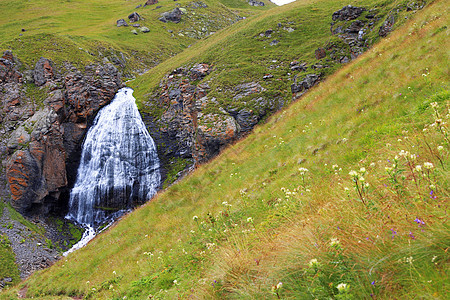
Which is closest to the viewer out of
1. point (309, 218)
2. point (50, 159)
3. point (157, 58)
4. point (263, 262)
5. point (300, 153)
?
point (263, 262)

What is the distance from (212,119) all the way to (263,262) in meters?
26.7

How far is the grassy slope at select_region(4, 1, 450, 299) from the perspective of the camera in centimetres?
238

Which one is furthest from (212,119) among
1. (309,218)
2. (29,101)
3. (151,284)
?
(29,101)

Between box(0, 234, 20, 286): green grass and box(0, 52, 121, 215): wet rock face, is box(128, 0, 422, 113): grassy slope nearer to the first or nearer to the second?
box(0, 52, 121, 215): wet rock face

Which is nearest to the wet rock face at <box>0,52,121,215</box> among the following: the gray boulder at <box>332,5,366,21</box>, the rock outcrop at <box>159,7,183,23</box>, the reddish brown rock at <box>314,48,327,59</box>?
the reddish brown rock at <box>314,48,327,59</box>

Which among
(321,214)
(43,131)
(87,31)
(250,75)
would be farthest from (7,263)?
(87,31)

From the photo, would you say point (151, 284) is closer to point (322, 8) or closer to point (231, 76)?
point (231, 76)

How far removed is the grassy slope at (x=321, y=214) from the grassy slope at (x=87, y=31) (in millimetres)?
48537

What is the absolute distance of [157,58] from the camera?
265 ft

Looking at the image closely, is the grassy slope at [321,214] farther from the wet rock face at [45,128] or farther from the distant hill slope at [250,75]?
the wet rock face at [45,128]

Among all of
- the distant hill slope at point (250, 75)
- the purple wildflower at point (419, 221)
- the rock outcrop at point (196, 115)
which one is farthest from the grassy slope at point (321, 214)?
the distant hill slope at point (250, 75)

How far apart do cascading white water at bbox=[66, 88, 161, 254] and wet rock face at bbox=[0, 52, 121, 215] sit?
226 centimetres

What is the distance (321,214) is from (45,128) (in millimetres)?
41624

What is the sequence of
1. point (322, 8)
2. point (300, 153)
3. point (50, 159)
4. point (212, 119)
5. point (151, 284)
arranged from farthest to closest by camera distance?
point (322, 8)
point (50, 159)
point (212, 119)
point (300, 153)
point (151, 284)
